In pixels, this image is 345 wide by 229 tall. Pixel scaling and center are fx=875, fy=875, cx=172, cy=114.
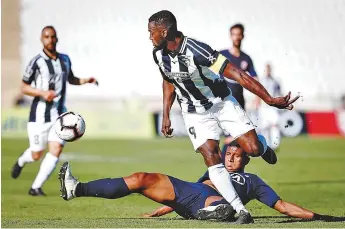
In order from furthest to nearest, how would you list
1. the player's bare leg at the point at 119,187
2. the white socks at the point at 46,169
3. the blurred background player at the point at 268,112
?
1. the blurred background player at the point at 268,112
2. the white socks at the point at 46,169
3. the player's bare leg at the point at 119,187

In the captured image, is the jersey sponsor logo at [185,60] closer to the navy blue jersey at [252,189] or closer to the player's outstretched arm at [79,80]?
the navy blue jersey at [252,189]

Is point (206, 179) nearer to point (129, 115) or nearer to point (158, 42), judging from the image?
point (158, 42)

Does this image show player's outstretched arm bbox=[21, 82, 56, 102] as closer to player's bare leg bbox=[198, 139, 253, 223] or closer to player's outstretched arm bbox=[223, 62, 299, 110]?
player's bare leg bbox=[198, 139, 253, 223]

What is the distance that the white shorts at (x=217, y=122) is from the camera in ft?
28.3

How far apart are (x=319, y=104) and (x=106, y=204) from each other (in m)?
21.4

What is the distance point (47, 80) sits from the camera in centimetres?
1218

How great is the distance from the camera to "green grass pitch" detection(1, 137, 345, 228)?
8.90m

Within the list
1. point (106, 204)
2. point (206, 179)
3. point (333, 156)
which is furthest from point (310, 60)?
point (206, 179)

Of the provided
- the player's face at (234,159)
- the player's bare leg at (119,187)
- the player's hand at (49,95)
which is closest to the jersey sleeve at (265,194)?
the player's face at (234,159)

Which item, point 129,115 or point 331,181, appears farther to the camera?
point 129,115

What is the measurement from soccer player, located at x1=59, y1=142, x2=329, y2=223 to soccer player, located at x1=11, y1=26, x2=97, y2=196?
164 inches

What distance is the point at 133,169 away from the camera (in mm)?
16828

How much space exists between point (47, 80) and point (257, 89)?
4885mm

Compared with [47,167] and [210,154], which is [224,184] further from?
[47,167]
